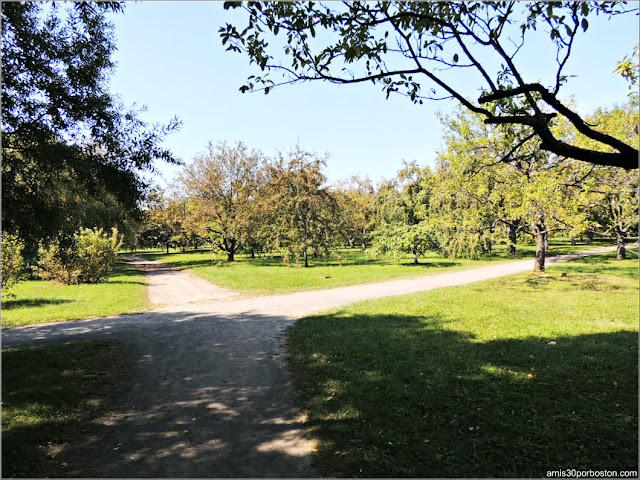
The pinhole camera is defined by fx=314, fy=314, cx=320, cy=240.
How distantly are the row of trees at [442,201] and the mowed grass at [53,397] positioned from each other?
369 cm

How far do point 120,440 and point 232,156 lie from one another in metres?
29.4

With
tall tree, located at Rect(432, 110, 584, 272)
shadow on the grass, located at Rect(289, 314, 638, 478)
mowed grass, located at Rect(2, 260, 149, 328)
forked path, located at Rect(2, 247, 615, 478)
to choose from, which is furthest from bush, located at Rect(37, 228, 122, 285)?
tall tree, located at Rect(432, 110, 584, 272)

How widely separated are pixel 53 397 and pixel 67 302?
8864 millimetres

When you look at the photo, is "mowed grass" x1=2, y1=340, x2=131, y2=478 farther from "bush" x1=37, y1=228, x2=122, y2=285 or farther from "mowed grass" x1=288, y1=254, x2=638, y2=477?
"bush" x1=37, y1=228, x2=122, y2=285

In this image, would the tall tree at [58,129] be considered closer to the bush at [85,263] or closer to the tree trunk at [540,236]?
the bush at [85,263]

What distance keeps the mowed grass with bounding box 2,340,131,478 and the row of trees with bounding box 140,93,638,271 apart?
12.1 feet

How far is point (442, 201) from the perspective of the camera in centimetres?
1881

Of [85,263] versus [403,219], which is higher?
[403,219]

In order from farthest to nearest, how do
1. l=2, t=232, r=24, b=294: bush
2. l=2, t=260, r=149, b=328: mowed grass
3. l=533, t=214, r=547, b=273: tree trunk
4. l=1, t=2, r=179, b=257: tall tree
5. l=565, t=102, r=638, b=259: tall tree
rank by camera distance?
l=533, t=214, r=547, b=273: tree trunk, l=565, t=102, r=638, b=259: tall tree, l=2, t=232, r=24, b=294: bush, l=2, t=260, r=149, b=328: mowed grass, l=1, t=2, r=179, b=257: tall tree

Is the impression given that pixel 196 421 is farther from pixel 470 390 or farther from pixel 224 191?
pixel 224 191

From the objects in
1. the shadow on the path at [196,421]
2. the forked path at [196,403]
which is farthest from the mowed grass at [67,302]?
the shadow on the path at [196,421]

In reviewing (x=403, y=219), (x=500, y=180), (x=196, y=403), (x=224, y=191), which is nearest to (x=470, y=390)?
(x=196, y=403)

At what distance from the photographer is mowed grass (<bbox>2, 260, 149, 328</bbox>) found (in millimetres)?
9820

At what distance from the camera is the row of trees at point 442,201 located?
1227cm
